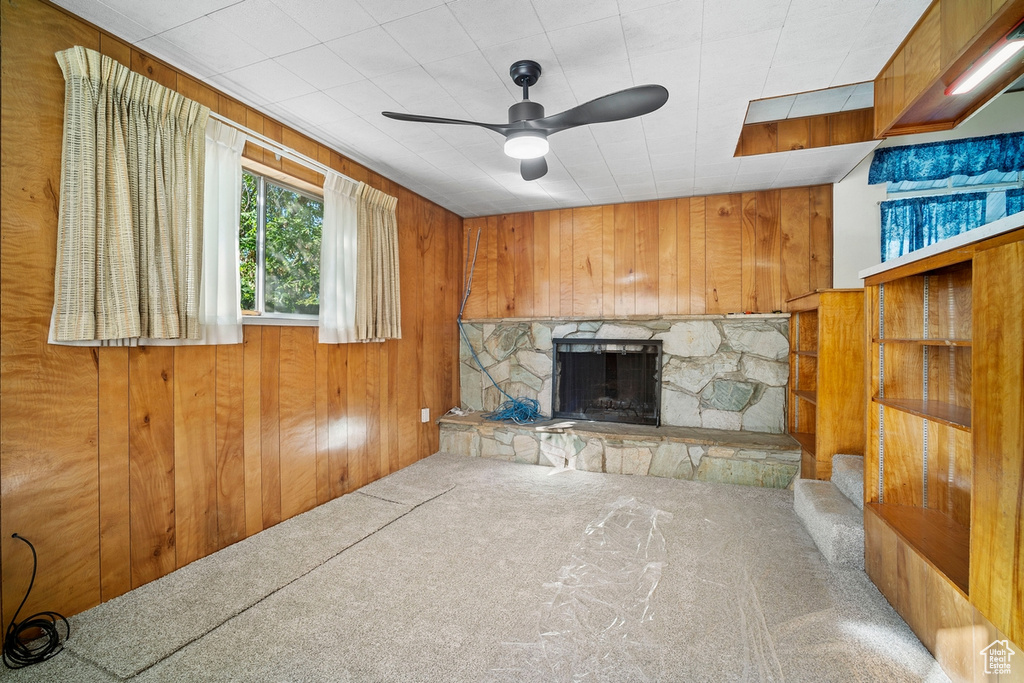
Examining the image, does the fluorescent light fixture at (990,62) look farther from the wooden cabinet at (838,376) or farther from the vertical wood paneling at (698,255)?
the vertical wood paneling at (698,255)

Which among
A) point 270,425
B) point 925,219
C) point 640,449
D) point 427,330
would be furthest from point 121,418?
point 925,219

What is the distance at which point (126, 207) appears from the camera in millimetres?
1726

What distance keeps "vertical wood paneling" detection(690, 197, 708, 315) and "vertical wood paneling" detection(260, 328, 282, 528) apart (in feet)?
10.6

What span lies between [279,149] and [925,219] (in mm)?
4177

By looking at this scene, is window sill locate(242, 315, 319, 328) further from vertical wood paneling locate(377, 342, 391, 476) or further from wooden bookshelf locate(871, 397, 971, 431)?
wooden bookshelf locate(871, 397, 971, 431)

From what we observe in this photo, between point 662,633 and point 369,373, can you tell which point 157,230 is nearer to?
point 369,373

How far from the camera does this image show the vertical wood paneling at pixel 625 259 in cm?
396

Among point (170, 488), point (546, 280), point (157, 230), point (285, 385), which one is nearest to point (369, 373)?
point (285, 385)

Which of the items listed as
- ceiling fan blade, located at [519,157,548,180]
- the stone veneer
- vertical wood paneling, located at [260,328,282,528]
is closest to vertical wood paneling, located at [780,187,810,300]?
the stone veneer

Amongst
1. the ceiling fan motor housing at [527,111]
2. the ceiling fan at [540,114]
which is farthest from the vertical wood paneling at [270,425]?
the ceiling fan motor housing at [527,111]

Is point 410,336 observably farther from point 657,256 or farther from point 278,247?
point 657,256

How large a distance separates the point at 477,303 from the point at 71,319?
124 inches

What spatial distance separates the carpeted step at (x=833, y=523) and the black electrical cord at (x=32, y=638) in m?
3.14

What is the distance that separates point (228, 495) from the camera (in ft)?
7.36
